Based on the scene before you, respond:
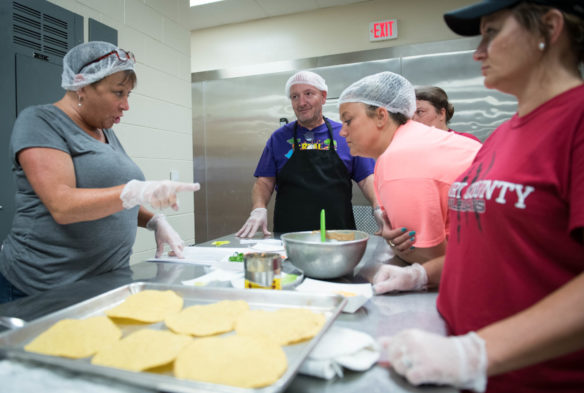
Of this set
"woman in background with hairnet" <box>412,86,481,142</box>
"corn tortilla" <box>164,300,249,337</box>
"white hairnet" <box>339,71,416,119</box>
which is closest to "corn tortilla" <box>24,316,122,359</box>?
"corn tortilla" <box>164,300,249,337</box>

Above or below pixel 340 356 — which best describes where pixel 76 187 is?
above

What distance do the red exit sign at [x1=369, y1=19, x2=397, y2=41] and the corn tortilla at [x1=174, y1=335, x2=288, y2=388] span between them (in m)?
3.65

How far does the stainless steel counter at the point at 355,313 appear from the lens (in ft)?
2.04

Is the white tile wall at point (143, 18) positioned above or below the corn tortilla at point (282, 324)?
above

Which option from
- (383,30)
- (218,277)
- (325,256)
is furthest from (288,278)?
(383,30)

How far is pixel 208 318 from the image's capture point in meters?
0.83

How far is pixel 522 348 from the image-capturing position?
0.61m

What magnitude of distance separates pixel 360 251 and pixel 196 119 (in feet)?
11.8

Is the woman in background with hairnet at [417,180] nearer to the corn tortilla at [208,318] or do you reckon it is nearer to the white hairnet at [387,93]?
the white hairnet at [387,93]

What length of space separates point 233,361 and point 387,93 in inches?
49.5

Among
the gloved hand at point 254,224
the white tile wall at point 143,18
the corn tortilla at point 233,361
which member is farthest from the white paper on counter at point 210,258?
the white tile wall at point 143,18

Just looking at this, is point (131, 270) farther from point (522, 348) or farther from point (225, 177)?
point (225, 177)

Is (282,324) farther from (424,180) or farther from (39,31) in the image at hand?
(39,31)

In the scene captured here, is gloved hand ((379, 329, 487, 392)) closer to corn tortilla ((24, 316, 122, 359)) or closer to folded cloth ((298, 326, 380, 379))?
folded cloth ((298, 326, 380, 379))
